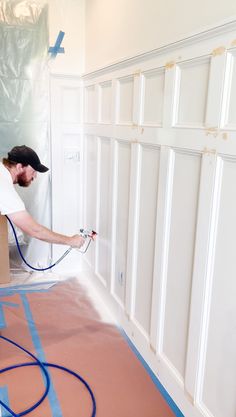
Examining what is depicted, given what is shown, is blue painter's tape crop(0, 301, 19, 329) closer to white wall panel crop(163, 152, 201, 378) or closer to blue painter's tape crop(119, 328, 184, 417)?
blue painter's tape crop(119, 328, 184, 417)

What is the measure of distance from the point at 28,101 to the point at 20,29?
54 cm

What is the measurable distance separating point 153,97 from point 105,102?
0.80 metres

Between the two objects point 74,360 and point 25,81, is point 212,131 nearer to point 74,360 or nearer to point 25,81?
point 74,360

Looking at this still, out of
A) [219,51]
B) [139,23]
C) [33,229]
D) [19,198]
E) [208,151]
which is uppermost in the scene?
[139,23]

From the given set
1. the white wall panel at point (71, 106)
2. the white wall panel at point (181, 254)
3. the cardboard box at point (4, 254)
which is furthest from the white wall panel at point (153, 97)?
the cardboard box at point (4, 254)

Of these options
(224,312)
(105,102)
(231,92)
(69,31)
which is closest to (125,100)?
(105,102)

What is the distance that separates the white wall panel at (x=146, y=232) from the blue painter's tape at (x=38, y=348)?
602 mm

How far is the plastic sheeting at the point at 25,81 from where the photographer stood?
9.36 feet

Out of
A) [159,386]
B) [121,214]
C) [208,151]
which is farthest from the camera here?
[121,214]

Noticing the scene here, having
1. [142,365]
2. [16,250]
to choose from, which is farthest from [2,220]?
[142,365]

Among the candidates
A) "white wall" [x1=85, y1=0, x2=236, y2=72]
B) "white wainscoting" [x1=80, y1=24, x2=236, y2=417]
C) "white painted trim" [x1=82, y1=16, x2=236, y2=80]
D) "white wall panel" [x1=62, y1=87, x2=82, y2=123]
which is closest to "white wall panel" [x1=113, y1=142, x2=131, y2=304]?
"white wainscoting" [x1=80, y1=24, x2=236, y2=417]

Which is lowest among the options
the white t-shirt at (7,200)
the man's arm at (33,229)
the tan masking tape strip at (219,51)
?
the man's arm at (33,229)

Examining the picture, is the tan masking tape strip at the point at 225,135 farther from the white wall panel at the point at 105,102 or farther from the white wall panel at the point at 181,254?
the white wall panel at the point at 105,102

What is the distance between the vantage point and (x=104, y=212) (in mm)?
2732
